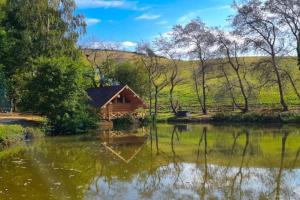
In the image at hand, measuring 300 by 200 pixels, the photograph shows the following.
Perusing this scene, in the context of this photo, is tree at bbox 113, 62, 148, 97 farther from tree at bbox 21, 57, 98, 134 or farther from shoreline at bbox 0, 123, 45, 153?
shoreline at bbox 0, 123, 45, 153

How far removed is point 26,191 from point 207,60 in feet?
142

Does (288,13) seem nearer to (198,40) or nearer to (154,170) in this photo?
(198,40)

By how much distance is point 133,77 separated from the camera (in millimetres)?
55906

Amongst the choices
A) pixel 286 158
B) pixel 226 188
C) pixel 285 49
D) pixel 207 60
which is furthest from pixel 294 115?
pixel 226 188

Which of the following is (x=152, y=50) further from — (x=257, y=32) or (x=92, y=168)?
(x=92, y=168)

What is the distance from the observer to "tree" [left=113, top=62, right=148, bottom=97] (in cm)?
5588

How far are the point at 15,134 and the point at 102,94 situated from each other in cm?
1965

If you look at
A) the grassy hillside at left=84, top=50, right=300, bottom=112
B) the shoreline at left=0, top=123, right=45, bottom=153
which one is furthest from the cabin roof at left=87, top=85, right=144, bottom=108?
the grassy hillside at left=84, top=50, right=300, bottom=112

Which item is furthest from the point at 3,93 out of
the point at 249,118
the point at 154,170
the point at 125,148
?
the point at 154,170

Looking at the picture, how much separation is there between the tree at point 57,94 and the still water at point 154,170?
309 inches

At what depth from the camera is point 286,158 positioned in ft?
58.9

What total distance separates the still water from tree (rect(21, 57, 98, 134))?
7846mm

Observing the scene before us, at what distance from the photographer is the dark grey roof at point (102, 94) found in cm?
4366

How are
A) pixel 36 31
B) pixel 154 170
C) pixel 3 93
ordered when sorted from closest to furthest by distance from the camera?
pixel 154 170, pixel 36 31, pixel 3 93
